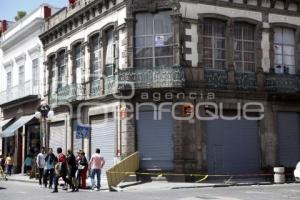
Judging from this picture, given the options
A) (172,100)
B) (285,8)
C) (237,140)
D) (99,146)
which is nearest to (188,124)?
(172,100)

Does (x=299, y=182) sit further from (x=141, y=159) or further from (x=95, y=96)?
(x=95, y=96)

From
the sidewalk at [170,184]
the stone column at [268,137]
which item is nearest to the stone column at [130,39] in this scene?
the sidewalk at [170,184]

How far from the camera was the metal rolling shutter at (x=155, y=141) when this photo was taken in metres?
24.5

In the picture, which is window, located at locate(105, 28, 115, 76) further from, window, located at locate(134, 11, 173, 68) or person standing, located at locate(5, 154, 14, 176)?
person standing, located at locate(5, 154, 14, 176)

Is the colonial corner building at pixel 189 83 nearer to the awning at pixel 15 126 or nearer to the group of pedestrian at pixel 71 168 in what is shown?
the group of pedestrian at pixel 71 168

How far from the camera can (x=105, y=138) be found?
87.8 feet

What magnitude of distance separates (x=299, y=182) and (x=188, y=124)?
5791mm

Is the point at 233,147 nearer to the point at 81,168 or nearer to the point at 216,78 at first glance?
the point at 216,78

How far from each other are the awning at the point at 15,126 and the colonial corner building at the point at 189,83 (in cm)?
585

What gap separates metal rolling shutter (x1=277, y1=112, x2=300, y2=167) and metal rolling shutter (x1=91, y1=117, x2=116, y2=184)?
8.32 meters

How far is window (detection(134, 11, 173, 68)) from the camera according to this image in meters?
25.0

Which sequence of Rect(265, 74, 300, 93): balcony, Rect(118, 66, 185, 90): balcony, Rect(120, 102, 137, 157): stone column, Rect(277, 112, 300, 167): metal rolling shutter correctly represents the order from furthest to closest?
Rect(277, 112, 300, 167): metal rolling shutter
Rect(265, 74, 300, 93): balcony
Rect(120, 102, 137, 157): stone column
Rect(118, 66, 185, 90): balcony

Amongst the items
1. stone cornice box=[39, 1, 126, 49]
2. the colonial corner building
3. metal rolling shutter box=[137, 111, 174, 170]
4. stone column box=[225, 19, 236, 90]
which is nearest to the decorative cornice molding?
stone cornice box=[39, 1, 126, 49]

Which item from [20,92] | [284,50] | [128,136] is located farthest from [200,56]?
Result: [20,92]
